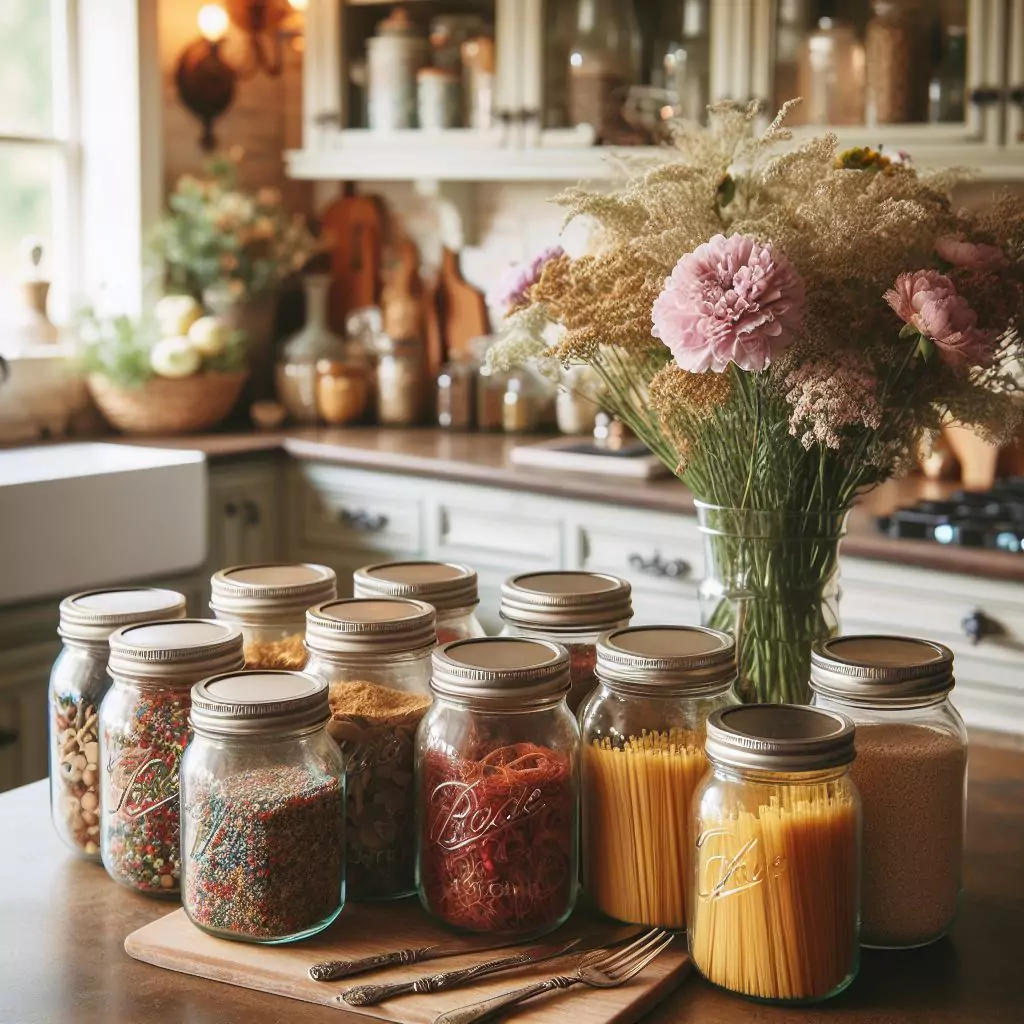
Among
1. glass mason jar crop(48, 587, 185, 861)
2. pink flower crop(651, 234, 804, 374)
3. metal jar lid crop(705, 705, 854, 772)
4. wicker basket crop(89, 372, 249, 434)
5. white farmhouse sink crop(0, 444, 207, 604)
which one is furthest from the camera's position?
wicker basket crop(89, 372, 249, 434)

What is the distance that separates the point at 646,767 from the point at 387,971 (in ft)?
0.81

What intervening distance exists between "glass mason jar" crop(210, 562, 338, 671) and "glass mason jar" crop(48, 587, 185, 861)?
0.07 metres

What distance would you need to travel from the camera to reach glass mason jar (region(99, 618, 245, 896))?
121 centimetres

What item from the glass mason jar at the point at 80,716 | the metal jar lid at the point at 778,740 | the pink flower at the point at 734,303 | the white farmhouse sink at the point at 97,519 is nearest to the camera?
the metal jar lid at the point at 778,740

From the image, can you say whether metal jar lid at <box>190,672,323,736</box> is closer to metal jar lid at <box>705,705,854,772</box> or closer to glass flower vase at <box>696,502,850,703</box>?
metal jar lid at <box>705,705,854,772</box>

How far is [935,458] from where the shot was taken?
10.9 ft

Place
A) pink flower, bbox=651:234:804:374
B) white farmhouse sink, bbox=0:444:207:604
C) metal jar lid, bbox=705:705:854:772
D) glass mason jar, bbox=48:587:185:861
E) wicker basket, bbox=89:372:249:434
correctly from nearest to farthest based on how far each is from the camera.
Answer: metal jar lid, bbox=705:705:854:772, pink flower, bbox=651:234:804:374, glass mason jar, bbox=48:587:185:861, white farmhouse sink, bbox=0:444:207:604, wicker basket, bbox=89:372:249:434

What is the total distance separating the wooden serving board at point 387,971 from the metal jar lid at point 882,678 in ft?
0.76

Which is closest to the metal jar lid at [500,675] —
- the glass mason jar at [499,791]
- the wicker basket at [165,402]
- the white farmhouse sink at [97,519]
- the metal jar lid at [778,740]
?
the glass mason jar at [499,791]

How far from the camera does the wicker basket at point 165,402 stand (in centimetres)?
381

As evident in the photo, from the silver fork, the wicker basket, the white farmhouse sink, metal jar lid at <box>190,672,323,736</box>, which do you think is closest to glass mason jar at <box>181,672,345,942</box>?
metal jar lid at <box>190,672,323,736</box>

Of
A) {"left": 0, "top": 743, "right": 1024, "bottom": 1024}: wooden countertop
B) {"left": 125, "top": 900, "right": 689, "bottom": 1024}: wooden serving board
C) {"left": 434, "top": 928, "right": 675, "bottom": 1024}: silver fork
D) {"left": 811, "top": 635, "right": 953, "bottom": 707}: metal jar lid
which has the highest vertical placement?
{"left": 811, "top": 635, "right": 953, "bottom": 707}: metal jar lid

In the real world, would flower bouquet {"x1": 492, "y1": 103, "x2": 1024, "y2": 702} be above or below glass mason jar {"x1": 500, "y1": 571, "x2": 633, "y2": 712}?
above

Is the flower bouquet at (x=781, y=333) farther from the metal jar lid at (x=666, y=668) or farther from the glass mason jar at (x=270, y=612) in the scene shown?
the glass mason jar at (x=270, y=612)
